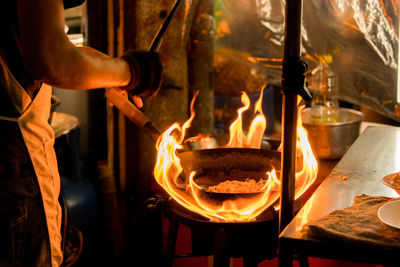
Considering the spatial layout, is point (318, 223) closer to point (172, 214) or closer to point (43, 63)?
point (172, 214)

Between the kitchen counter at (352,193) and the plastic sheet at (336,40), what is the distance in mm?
756

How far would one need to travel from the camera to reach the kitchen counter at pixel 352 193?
129 cm

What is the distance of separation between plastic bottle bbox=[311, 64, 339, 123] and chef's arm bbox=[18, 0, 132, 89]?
301 cm

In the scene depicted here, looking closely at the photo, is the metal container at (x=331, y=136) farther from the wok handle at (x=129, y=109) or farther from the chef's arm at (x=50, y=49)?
the chef's arm at (x=50, y=49)

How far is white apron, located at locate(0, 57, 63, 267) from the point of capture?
213 cm

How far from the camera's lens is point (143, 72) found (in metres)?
1.80

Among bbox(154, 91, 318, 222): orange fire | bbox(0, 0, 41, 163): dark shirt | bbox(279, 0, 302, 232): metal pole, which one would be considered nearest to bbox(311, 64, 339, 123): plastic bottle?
bbox(154, 91, 318, 222): orange fire

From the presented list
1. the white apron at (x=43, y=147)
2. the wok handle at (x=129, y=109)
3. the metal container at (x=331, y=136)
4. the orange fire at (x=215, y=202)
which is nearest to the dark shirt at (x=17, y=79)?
the white apron at (x=43, y=147)

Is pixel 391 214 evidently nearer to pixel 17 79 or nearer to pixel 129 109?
pixel 129 109

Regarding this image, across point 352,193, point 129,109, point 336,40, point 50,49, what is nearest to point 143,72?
point 50,49

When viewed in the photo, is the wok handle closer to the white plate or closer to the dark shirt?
the dark shirt

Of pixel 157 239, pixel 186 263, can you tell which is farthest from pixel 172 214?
pixel 186 263

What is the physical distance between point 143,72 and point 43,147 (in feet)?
3.01

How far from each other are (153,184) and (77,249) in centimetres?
108
